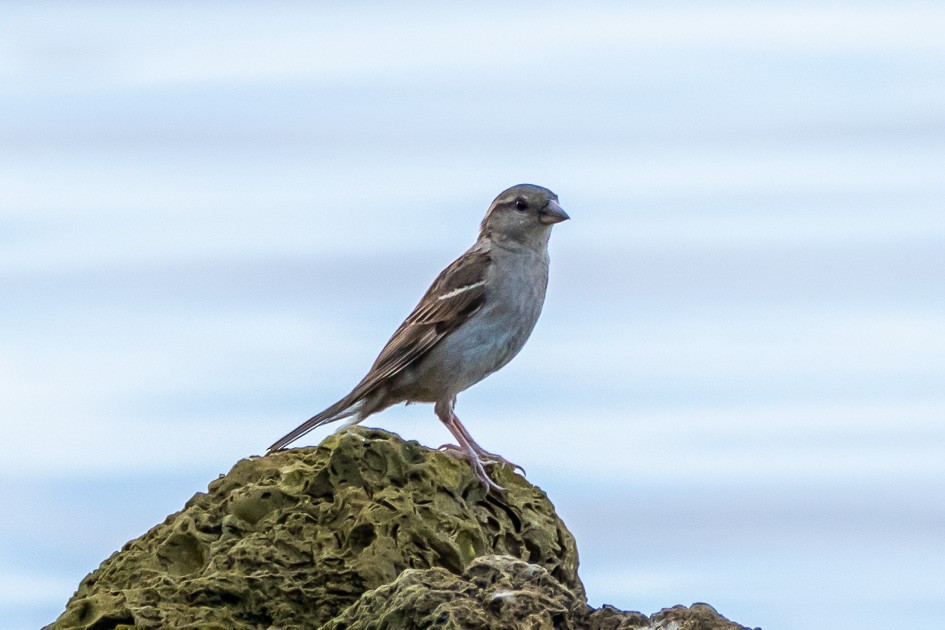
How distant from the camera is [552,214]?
35.2 ft

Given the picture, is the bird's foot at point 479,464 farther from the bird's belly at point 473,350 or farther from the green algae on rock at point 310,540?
the bird's belly at point 473,350

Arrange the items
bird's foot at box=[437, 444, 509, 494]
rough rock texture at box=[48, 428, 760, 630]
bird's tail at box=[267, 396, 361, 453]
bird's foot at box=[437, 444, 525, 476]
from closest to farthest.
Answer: rough rock texture at box=[48, 428, 760, 630]
bird's foot at box=[437, 444, 509, 494]
bird's foot at box=[437, 444, 525, 476]
bird's tail at box=[267, 396, 361, 453]

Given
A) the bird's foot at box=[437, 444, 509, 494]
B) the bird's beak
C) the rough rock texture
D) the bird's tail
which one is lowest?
the rough rock texture

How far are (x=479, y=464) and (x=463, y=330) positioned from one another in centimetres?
190

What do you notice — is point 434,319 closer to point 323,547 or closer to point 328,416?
point 328,416

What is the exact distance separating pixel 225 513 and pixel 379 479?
82 centimetres

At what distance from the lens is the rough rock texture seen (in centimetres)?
707

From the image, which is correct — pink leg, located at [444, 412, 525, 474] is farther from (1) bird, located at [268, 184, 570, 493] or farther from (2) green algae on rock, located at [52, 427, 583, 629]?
(2) green algae on rock, located at [52, 427, 583, 629]

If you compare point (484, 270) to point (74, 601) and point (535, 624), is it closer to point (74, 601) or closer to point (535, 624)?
point (74, 601)

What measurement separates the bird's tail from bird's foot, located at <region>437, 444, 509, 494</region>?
1.12 m

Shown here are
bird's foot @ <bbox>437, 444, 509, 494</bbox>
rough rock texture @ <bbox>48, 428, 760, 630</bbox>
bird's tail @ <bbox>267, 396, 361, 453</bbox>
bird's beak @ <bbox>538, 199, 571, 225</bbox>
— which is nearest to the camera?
rough rock texture @ <bbox>48, 428, 760, 630</bbox>

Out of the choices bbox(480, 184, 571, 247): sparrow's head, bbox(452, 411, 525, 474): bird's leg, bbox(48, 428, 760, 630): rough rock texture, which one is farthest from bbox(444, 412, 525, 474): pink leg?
bbox(480, 184, 571, 247): sparrow's head

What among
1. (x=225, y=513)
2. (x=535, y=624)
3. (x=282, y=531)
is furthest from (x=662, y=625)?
(x=225, y=513)

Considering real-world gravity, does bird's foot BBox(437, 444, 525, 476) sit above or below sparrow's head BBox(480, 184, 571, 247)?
below
